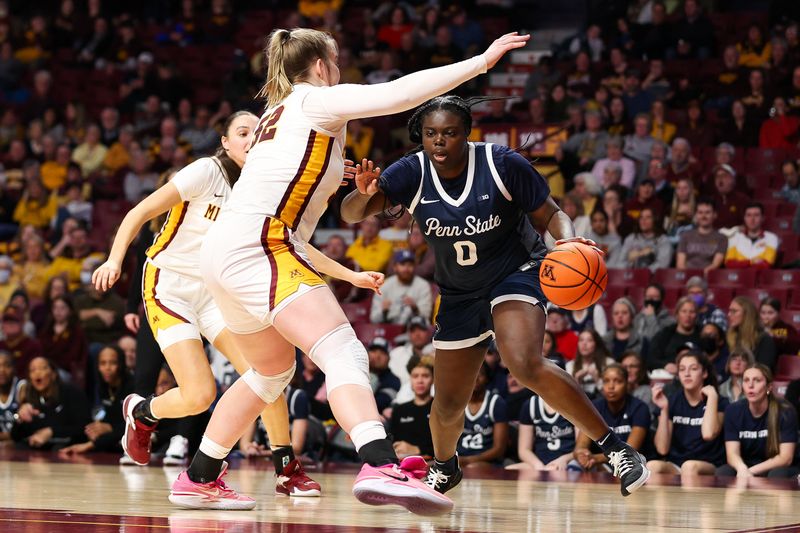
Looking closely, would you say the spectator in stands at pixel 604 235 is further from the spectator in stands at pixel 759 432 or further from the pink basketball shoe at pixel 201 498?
the pink basketball shoe at pixel 201 498

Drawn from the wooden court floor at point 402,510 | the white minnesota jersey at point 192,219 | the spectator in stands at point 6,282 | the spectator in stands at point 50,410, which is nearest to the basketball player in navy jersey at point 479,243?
the wooden court floor at point 402,510

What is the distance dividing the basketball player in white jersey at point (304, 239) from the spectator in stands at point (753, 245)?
716 centimetres

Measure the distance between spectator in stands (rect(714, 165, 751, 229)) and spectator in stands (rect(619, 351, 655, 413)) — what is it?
3.01 m

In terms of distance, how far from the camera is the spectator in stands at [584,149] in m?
13.1

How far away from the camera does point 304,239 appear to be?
4746 mm

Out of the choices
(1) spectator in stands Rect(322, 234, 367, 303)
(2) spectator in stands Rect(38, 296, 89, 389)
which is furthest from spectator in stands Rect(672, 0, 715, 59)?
(2) spectator in stands Rect(38, 296, 89, 389)

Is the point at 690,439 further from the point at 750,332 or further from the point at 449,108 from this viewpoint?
the point at 449,108

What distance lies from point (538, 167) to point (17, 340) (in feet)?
18.9

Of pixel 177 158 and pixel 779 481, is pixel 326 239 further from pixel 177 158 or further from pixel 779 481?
pixel 779 481

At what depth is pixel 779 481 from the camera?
7.79 metres

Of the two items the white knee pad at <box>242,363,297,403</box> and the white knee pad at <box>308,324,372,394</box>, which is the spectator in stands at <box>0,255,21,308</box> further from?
the white knee pad at <box>308,324,372,394</box>

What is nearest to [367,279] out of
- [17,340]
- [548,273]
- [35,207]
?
[548,273]

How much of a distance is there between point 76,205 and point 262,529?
11.0m

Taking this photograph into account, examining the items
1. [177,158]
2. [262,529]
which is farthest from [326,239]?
[262,529]
